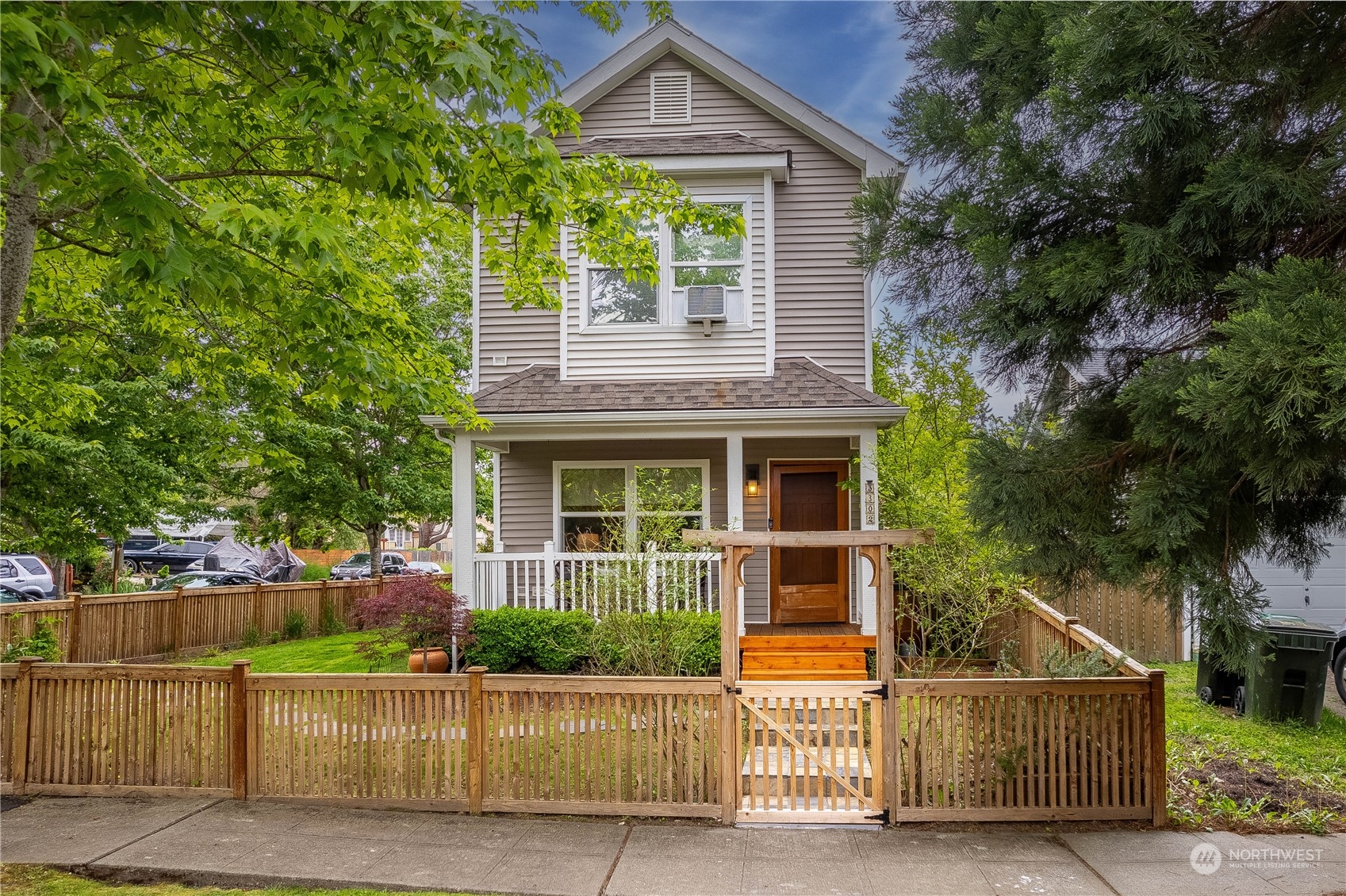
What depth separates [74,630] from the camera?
37.4 feet

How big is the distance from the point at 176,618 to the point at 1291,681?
49.7 feet

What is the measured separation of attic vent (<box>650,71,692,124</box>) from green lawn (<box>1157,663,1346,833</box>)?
9.71 meters

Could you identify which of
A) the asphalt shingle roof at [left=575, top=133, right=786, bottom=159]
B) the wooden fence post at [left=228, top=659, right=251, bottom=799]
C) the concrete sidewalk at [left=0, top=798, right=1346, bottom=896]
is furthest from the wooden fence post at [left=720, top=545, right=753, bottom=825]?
the asphalt shingle roof at [left=575, top=133, right=786, bottom=159]

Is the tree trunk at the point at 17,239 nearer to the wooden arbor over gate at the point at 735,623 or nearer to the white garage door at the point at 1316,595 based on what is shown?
the wooden arbor over gate at the point at 735,623

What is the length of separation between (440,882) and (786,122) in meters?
10.2

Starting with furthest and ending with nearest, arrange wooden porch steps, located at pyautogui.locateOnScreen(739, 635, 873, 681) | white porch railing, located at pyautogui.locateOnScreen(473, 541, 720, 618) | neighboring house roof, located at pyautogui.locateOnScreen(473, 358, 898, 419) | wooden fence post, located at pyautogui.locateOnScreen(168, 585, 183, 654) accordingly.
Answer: wooden fence post, located at pyautogui.locateOnScreen(168, 585, 183, 654)
neighboring house roof, located at pyautogui.locateOnScreen(473, 358, 898, 419)
wooden porch steps, located at pyautogui.locateOnScreen(739, 635, 873, 681)
white porch railing, located at pyautogui.locateOnScreen(473, 541, 720, 618)

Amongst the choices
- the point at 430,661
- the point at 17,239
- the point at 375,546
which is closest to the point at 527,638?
the point at 430,661

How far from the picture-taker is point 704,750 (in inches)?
230

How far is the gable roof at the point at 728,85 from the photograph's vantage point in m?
11.0

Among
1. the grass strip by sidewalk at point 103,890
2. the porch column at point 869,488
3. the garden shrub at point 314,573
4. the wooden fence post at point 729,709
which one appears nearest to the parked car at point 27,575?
the garden shrub at point 314,573

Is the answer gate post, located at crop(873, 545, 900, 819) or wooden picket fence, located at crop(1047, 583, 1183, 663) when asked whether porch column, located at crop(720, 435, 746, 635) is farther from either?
wooden picket fence, located at crop(1047, 583, 1183, 663)

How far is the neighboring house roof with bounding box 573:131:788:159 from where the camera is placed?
10602mm

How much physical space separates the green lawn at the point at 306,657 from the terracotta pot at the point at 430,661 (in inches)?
53.3

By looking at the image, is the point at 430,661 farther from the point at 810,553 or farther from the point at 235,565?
the point at 235,565
